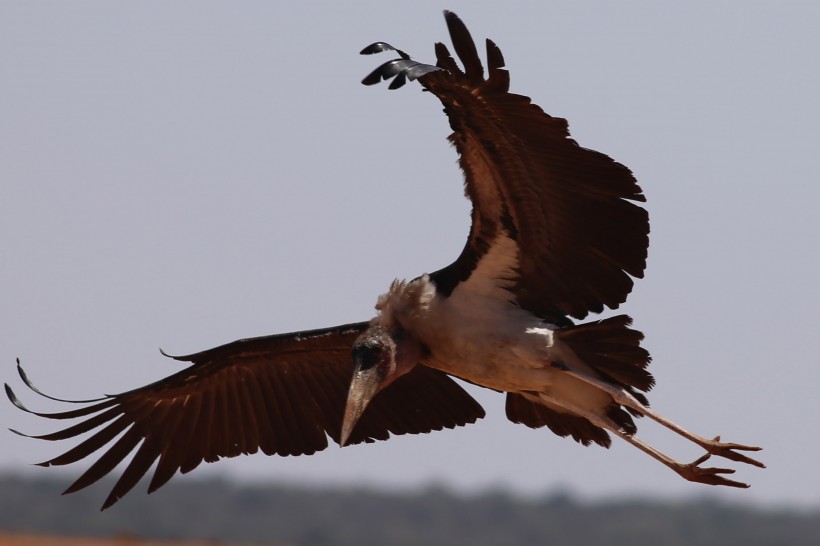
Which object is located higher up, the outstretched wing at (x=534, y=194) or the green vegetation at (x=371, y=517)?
the green vegetation at (x=371, y=517)

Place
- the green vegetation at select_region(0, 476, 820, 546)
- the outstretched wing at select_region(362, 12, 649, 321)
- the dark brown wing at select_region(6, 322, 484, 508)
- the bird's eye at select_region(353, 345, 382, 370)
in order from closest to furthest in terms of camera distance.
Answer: the outstretched wing at select_region(362, 12, 649, 321)
the bird's eye at select_region(353, 345, 382, 370)
the dark brown wing at select_region(6, 322, 484, 508)
the green vegetation at select_region(0, 476, 820, 546)

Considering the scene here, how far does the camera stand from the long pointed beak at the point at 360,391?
408 inches

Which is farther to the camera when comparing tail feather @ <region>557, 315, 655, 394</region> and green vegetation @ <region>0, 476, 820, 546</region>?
green vegetation @ <region>0, 476, 820, 546</region>

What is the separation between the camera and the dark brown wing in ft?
40.0

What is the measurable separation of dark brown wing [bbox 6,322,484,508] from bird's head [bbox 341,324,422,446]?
1162mm

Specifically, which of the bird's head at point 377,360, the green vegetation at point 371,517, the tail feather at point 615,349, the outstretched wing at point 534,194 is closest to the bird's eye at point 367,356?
the bird's head at point 377,360

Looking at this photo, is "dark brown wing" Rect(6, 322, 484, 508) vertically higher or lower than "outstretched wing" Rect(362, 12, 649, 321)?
lower

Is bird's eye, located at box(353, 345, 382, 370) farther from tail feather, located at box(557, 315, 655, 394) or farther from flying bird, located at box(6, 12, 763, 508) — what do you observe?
tail feather, located at box(557, 315, 655, 394)

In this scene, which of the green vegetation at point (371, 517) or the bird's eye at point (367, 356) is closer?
the bird's eye at point (367, 356)

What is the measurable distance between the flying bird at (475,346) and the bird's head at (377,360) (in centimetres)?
1

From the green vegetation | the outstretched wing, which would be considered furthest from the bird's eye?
the green vegetation

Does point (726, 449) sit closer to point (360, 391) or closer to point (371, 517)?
point (360, 391)

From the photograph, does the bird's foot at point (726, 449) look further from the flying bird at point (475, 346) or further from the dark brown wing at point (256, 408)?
the dark brown wing at point (256, 408)

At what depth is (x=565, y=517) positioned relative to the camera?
3738 inches
